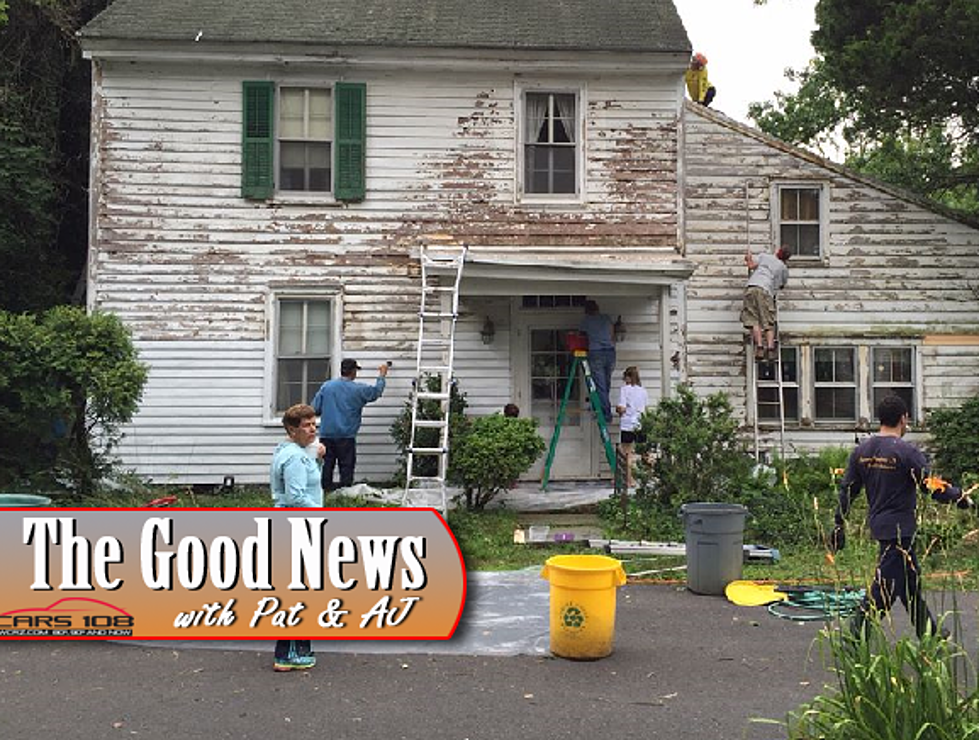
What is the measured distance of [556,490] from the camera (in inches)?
483

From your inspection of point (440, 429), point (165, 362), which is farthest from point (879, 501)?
point (165, 362)

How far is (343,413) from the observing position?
1142cm

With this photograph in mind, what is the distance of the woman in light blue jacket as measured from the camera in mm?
5496

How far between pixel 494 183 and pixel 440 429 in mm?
3734

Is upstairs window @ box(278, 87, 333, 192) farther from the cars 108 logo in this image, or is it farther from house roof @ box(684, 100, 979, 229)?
the cars 108 logo

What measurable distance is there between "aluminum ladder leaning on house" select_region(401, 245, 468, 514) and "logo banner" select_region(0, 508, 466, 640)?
486 cm

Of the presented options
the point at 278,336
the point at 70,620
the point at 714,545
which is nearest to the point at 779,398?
the point at 714,545

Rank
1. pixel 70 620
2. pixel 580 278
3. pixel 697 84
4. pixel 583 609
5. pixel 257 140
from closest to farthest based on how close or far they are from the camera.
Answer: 1. pixel 70 620
2. pixel 583 609
3. pixel 580 278
4. pixel 257 140
5. pixel 697 84

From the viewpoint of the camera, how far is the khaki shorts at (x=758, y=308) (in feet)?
43.4

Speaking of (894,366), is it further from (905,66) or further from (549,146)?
(549,146)

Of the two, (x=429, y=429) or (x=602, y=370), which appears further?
(x=602, y=370)

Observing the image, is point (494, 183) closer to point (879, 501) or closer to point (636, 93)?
point (636, 93)

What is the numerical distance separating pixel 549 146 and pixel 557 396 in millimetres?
3561

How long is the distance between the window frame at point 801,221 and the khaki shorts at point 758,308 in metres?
1.08
